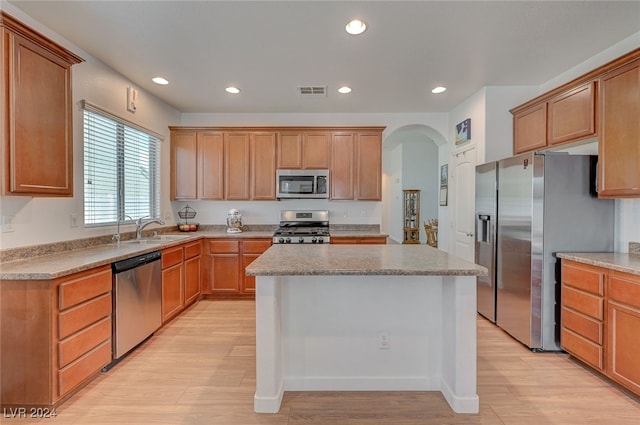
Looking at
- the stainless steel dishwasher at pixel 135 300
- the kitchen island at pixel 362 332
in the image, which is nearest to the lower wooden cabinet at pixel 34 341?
the stainless steel dishwasher at pixel 135 300

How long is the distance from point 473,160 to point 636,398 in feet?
8.94

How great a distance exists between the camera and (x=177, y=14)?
230 cm

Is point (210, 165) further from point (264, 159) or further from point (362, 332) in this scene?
point (362, 332)

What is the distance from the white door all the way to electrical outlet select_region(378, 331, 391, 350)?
88.9 inches

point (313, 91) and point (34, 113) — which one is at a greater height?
point (313, 91)

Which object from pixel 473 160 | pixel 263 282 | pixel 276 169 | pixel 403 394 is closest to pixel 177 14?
pixel 263 282

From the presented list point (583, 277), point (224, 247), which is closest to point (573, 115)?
point (583, 277)

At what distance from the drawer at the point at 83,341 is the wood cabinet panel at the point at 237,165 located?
2502 mm

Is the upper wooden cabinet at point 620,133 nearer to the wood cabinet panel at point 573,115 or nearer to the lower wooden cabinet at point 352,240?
the wood cabinet panel at point 573,115

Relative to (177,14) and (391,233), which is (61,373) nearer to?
(177,14)

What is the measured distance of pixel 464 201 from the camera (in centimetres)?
428

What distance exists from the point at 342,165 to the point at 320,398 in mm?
3177

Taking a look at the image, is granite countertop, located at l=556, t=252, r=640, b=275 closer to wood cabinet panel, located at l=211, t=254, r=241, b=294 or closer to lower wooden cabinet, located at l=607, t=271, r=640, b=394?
lower wooden cabinet, located at l=607, t=271, r=640, b=394

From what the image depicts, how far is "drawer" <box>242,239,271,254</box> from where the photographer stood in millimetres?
4270
